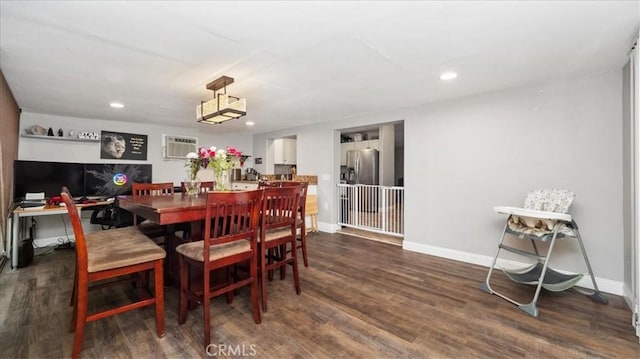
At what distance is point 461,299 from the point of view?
2430 millimetres

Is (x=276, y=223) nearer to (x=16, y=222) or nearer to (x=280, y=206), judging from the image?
(x=280, y=206)

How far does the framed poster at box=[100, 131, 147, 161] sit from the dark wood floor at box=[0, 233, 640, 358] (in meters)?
2.48

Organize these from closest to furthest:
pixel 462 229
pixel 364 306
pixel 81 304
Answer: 1. pixel 81 304
2. pixel 364 306
3. pixel 462 229

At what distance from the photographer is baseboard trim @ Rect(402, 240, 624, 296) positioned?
8.41 ft

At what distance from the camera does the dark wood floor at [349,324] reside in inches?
67.9

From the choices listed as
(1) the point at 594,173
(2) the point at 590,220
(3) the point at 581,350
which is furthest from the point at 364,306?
(1) the point at 594,173

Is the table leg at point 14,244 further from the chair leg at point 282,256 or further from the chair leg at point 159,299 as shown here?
the chair leg at point 282,256

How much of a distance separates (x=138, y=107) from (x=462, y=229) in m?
4.83

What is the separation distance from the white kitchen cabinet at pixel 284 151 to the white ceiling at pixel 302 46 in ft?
10.6

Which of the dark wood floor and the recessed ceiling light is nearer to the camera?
the dark wood floor

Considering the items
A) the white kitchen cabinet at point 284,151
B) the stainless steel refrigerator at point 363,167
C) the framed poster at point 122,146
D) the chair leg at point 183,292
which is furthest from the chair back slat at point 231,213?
the stainless steel refrigerator at point 363,167

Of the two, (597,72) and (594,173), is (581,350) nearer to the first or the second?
(594,173)

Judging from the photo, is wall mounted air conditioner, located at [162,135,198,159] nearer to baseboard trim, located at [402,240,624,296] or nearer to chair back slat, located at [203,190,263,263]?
chair back slat, located at [203,190,263,263]

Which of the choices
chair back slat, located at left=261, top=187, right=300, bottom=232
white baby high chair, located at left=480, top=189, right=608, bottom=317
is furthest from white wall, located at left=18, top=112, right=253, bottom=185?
white baby high chair, located at left=480, top=189, right=608, bottom=317
